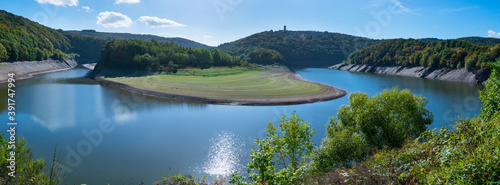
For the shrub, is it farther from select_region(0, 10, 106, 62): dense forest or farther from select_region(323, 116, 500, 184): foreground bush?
select_region(0, 10, 106, 62): dense forest

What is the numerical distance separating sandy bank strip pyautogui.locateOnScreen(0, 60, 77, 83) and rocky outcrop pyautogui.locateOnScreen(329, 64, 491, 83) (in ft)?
445

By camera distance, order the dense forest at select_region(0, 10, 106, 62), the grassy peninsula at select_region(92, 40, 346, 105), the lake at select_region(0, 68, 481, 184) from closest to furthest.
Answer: the lake at select_region(0, 68, 481, 184) < the grassy peninsula at select_region(92, 40, 346, 105) < the dense forest at select_region(0, 10, 106, 62)

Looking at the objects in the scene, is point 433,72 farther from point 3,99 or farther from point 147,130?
point 3,99

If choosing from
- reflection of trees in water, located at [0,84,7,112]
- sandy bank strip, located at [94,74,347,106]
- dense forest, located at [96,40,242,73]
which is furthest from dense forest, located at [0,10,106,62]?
sandy bank strip, located at [94,74,347,106]

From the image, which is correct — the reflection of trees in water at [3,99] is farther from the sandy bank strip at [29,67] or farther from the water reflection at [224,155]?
the water reflection at [224,155]

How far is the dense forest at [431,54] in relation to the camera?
8769 cm

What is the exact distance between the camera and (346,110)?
23.5 m

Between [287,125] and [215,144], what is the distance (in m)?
12.4

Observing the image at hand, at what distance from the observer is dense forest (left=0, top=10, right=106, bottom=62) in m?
94.0

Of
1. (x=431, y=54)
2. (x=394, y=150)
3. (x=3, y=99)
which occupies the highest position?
(x=431, y=54)

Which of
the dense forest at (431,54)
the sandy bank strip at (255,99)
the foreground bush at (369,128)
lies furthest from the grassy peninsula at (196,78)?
the dense forest at (431,54)

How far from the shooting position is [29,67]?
10062cm

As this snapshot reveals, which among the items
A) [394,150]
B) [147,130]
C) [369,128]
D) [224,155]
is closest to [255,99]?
[147,130]

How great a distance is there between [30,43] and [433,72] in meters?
166
